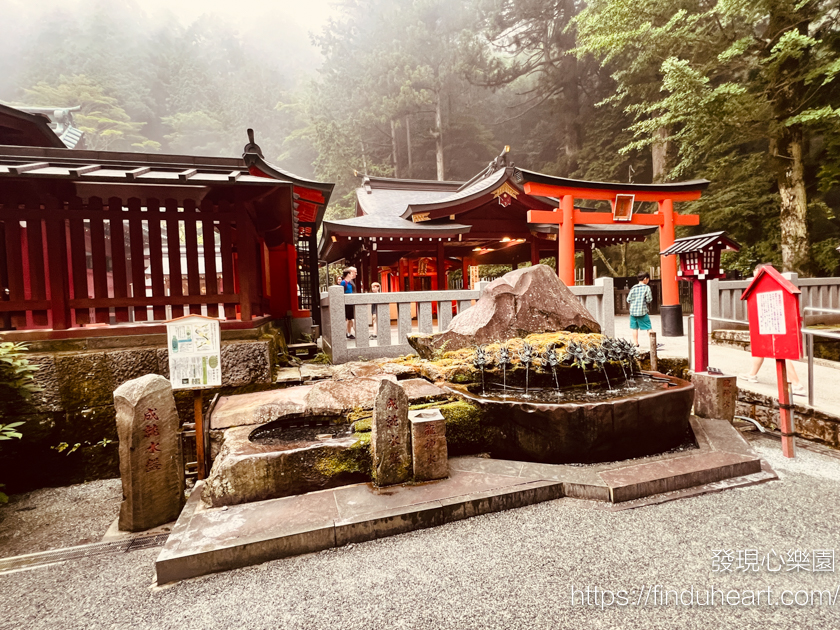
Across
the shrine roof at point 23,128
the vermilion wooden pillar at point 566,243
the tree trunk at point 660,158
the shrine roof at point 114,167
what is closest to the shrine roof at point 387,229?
the vermilion wooden pillar at point 566,243

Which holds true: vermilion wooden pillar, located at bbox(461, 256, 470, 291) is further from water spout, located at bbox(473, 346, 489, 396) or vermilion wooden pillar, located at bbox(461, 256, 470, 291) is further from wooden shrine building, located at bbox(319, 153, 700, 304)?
water spout, located at bbox(473, 346, 489, 396)

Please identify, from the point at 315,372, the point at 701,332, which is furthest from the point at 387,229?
the point at 701,332

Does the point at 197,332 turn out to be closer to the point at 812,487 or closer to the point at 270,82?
the point at 812,487

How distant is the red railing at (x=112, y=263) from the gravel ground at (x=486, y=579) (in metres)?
2.79

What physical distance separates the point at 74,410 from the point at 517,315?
520cm

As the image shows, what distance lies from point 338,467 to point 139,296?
132 inches

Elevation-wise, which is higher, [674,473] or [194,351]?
Answer: [194,351]

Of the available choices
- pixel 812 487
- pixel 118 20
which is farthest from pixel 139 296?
pixel 118 20

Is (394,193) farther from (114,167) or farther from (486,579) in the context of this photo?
A: (486,579)

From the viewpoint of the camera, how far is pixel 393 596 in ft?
6.98

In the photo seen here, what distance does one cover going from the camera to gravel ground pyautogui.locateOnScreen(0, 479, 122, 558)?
305 centimetres

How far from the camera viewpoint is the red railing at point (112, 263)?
4230 millimetres

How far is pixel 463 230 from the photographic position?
11.5m

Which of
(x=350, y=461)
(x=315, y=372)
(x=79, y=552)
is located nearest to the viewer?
(x=79, y=552)
